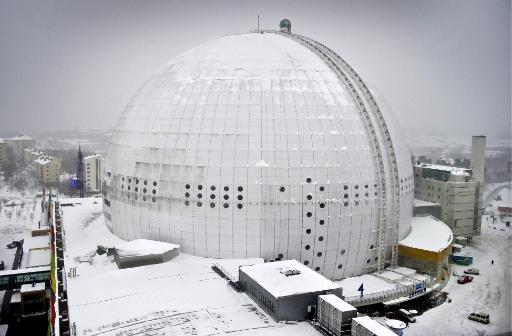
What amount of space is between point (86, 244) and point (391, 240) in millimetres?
22905

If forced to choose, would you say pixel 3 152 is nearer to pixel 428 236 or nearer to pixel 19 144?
pixel 19 144

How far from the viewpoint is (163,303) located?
2125 cm

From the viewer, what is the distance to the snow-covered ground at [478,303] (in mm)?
27156

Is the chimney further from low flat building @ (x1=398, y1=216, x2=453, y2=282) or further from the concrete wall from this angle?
the concrete wall

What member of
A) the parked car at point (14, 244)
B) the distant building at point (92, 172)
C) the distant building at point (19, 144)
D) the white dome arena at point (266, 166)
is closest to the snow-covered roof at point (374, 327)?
the white dome arena at point (266, 166)

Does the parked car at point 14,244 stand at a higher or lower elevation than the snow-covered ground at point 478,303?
lower

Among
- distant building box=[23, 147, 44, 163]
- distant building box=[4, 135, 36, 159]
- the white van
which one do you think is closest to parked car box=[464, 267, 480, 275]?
the white van

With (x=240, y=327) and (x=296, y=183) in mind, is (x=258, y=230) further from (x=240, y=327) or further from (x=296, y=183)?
(x=240, y=327)

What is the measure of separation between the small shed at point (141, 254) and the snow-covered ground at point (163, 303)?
524 millimetres

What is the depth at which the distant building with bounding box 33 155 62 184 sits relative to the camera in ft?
300

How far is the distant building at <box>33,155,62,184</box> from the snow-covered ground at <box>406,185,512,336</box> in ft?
266

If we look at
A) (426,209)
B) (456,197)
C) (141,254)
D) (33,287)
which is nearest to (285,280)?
(141,254)

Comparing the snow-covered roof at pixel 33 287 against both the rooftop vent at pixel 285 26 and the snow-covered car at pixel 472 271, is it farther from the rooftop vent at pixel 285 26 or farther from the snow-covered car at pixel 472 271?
the snow-covered car at pixel 472 271

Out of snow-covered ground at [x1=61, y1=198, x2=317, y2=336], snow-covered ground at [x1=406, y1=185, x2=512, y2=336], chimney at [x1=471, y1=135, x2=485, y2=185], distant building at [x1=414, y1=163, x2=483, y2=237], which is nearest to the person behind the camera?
snow-covered ground at [x1=61, y1=198, x2=317, y2=336]
